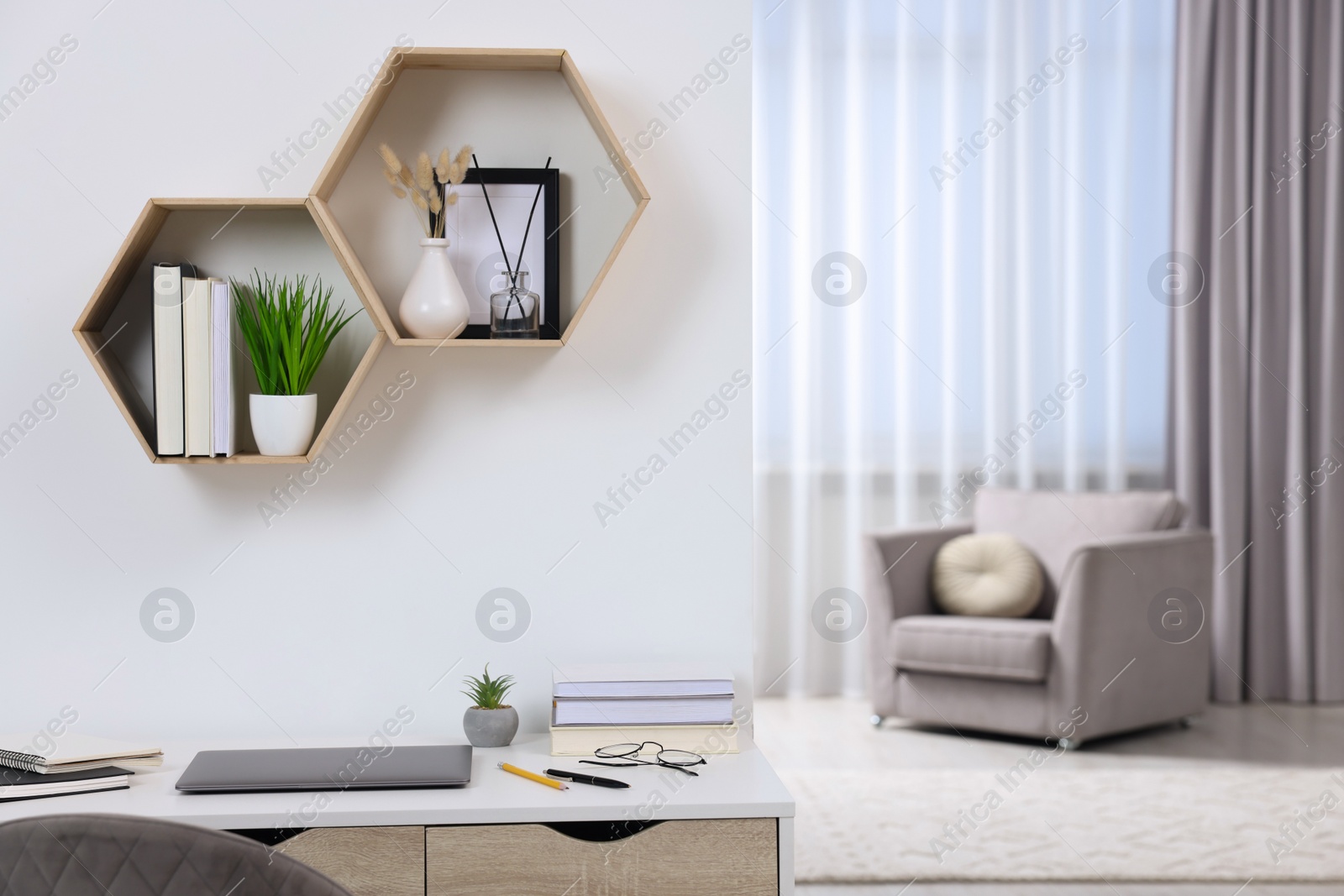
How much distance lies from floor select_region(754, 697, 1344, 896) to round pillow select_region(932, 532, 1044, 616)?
44 centimetres

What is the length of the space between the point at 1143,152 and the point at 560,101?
10.9 feet

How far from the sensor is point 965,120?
422 cm

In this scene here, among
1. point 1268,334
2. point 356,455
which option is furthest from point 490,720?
point 1268,334

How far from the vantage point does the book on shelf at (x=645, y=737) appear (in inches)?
59.0

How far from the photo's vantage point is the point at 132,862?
3.06ft

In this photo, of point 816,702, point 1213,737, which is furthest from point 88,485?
point 1213,737

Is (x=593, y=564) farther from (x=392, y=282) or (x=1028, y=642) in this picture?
(x=1028, y=642)

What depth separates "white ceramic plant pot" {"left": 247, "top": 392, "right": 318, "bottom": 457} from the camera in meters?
1.53

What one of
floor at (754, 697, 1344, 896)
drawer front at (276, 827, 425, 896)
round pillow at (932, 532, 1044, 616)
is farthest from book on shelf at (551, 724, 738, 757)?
round pillow at (932, 532, 1044, 616)

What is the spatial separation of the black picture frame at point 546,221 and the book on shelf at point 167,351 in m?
0.41

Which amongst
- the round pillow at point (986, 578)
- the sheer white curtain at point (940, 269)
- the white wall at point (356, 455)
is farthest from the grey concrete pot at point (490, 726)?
the sheer white curtain at point (940, 269)

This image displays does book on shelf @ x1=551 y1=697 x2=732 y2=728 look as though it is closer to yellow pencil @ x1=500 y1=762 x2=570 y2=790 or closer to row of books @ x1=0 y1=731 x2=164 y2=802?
yellow pencil @ x1=500 y1=762 x2=570 y2=790

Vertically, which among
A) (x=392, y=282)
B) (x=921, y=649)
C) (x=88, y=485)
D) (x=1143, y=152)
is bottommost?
(x=921, y=649)

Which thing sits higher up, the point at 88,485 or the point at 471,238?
the point at 471,238
